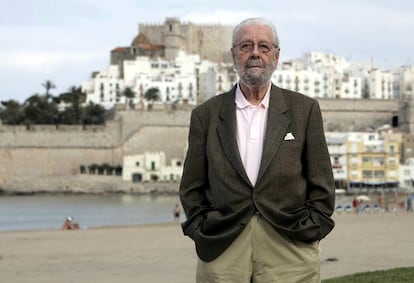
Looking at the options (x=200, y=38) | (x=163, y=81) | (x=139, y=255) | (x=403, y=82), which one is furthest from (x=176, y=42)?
(x=139, y=255)

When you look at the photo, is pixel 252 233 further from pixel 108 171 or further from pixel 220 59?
pixel 220 59

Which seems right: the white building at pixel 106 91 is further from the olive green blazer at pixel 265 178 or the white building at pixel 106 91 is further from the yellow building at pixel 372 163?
the olive green blazer at pixel 265 178

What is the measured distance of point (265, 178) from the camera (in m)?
2.60

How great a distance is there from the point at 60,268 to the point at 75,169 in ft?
135

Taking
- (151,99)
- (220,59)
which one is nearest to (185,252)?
(151,99)

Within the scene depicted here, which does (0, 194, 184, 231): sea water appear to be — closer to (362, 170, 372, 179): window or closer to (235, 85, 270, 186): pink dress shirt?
(362, 170, 372, 179): window

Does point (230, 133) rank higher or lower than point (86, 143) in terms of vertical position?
higher

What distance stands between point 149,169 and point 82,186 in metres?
3.41

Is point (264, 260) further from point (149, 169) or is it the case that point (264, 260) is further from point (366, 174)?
point (149, 169)

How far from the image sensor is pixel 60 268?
27.1 ft

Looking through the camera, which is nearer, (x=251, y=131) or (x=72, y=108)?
(x=251, y=131)

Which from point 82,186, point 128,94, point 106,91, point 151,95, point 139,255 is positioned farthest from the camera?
point 106,91

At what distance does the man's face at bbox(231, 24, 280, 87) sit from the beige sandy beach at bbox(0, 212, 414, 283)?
158 inches

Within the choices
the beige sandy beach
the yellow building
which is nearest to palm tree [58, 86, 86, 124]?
the yellow building
